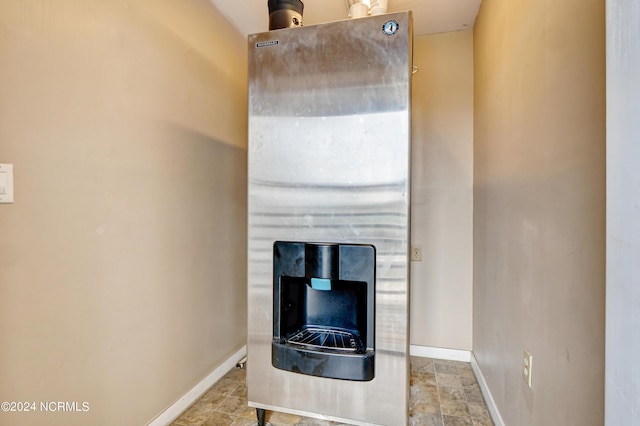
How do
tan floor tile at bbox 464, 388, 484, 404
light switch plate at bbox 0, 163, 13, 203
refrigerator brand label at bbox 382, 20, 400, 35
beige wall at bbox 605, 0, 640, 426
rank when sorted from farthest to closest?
tan floor tile at bbox 464, 388, 484, 404, refrigerator brand label at bbox 382, 20, 400, 35, light switch plate at bbox 0, 163, 13, 203, beige wall at bbox 605, 0, 640, 426

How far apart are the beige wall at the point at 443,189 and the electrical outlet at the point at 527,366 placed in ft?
3.44

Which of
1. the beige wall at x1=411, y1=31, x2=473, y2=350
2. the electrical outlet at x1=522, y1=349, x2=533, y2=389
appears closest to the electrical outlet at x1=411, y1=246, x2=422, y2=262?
the beige wall at x1=411, y1=31, x2=473, y2=350

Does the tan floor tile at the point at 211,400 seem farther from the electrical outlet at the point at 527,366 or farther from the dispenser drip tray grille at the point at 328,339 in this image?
the electrical outlet at the point at 527,366

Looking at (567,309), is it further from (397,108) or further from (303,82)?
(303,82)

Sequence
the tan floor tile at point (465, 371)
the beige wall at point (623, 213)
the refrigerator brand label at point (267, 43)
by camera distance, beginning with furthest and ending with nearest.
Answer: the tan floor tile at point (465, 371) < the refrigerator brand label at point (267, 43) < the beige wall at point (623, 213)

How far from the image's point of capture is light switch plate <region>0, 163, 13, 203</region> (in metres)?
0.88

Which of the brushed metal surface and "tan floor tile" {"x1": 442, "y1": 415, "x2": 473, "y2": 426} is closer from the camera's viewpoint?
the brushed metal surface

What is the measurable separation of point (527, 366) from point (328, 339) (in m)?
0.75

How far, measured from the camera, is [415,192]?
7.25ft

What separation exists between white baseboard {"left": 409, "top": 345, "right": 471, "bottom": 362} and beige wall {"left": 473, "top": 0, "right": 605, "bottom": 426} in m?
0.52

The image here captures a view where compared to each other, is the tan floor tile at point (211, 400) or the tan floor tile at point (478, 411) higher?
the tan floor tile at point (478, 411)

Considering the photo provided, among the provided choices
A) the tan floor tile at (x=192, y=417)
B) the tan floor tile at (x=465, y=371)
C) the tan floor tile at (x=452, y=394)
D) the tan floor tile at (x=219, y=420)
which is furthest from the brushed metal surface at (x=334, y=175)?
the tan floor tile at (x=465, y=371)

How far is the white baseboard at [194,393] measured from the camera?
146 centimetres

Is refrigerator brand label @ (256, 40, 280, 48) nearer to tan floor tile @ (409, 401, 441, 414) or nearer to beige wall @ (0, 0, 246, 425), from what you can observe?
beige wall @ (0, 0, 246, 425)
